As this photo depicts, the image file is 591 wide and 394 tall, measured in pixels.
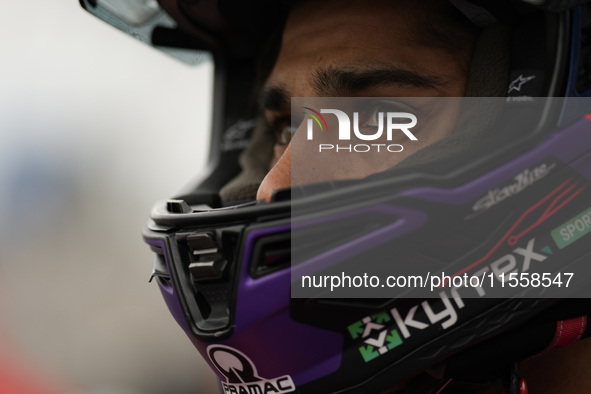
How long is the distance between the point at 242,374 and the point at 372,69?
0.42m

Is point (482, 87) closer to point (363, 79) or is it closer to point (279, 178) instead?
point (363, 79)

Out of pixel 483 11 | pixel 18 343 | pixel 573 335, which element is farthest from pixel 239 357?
pixel 18 343

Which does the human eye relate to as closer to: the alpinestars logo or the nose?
the nose

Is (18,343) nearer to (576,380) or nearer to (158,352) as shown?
(158,352)

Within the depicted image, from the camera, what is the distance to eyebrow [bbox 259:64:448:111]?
0.71 meters

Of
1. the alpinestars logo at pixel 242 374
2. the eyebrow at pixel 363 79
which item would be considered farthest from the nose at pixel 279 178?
the alpinestars logo at pixel 242 374

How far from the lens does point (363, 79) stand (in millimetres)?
723

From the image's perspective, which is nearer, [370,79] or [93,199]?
[370,79]

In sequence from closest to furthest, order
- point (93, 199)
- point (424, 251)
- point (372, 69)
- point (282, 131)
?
point (424, 251) → point (372, 69) → point (282, 131) → point (93, 199)

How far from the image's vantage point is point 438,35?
0.73 m

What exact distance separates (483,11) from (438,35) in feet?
0.21

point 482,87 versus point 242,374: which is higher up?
point 482,87

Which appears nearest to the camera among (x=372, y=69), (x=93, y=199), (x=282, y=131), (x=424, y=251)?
(x=424, y=251)

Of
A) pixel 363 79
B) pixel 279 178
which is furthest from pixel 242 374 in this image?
pixel 363 79
